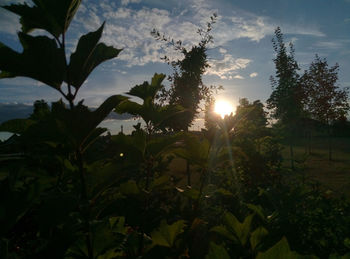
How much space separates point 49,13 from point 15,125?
0.44 meters

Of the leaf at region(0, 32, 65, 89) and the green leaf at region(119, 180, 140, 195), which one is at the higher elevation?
the leaf at region(0, 32, 65, 89)

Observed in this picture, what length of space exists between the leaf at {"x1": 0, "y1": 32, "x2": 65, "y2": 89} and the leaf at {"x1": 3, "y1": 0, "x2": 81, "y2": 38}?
0.08 metres

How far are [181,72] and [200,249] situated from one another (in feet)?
32.8

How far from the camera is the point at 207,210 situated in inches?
95.6

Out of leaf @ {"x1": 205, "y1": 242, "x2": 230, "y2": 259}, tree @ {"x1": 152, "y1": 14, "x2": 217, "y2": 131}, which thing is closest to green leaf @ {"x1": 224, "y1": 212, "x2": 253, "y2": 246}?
leaf @ {"x1": 205, "y1": 242, "x2": 230, "y2": 259}

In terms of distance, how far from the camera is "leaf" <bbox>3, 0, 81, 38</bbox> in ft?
2.92

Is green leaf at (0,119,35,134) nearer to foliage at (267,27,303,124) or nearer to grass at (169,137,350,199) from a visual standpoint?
grass at (169,137,350,199)

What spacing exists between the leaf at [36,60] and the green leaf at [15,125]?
0.17 meters

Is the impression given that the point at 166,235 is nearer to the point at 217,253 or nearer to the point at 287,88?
the point at 217,253

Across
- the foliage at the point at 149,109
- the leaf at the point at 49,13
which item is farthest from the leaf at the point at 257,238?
the leaf at the point at 49,13

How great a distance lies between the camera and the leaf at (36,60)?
0.82 m

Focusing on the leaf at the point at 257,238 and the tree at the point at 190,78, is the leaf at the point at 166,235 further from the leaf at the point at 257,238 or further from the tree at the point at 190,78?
the tree at the point at 190,78

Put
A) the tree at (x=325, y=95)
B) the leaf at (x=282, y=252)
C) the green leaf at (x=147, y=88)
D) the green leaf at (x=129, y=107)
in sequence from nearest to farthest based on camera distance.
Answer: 1. the leaf at (x=282, y=252)
2. the green leaf at (x=129, y=107)
3. the green leaf at (x=147, y=88)
4. the tree at (x=325, y=95)

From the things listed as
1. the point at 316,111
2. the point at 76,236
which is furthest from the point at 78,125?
the point at 316,111
